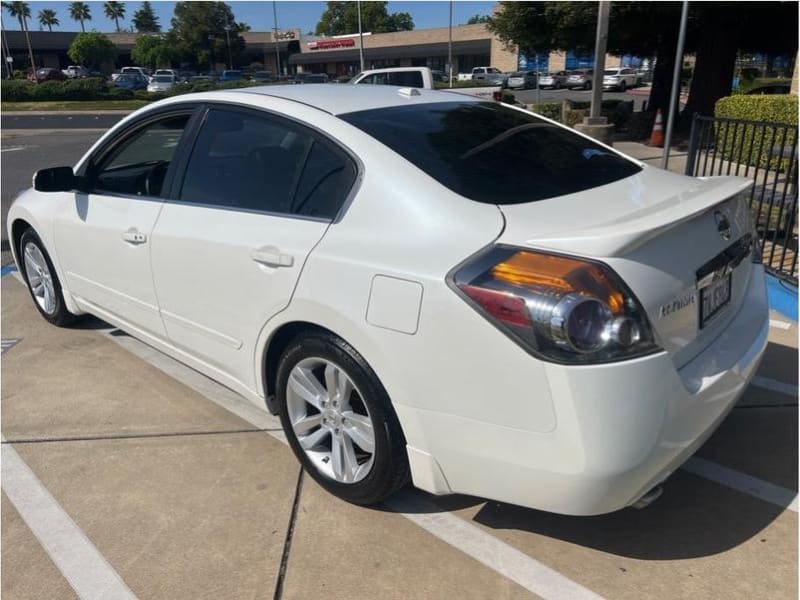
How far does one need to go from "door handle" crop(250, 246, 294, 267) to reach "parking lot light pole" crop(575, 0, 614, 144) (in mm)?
11069

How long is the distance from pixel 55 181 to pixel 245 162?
4.99ft

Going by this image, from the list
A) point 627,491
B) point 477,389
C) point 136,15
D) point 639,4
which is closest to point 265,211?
point 477,389

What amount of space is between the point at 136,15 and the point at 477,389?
13367cm

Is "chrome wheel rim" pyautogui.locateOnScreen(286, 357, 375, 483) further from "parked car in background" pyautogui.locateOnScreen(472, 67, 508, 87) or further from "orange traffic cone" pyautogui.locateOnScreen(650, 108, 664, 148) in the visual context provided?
"parked car in background" pyautogui.locateOnScreen(472, 67, 508, 87)

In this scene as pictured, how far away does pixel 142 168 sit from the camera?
4.14 m

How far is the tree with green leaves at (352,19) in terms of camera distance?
10412cm

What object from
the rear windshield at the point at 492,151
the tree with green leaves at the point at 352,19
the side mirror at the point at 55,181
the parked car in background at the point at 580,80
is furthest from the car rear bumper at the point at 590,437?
the tree with green leaves at the point at 352,19

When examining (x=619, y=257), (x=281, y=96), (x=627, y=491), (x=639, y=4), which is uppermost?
(x=639, y=4)

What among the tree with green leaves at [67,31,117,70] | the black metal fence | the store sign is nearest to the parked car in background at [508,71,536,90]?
the store sign

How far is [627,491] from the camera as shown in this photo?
2.05 metres

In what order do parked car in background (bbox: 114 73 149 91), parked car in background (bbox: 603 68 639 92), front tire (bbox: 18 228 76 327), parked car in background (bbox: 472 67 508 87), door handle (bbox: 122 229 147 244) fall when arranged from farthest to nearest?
parked car in background (bbox: 472 67 508 87), parked car in background (bbox: 603 68 639 92), parked car in background (bbox: 114 73 149 91), front tire (bbox: 18 228 76 327), door handle (bbox: 122 229 147 244)

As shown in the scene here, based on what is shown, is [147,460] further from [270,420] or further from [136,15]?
[136,15]

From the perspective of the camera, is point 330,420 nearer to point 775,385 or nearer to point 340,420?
point 340,420

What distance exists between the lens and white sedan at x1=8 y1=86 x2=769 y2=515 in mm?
1984
